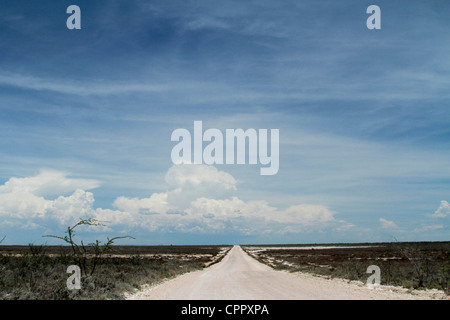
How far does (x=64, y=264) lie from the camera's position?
2422 cm
